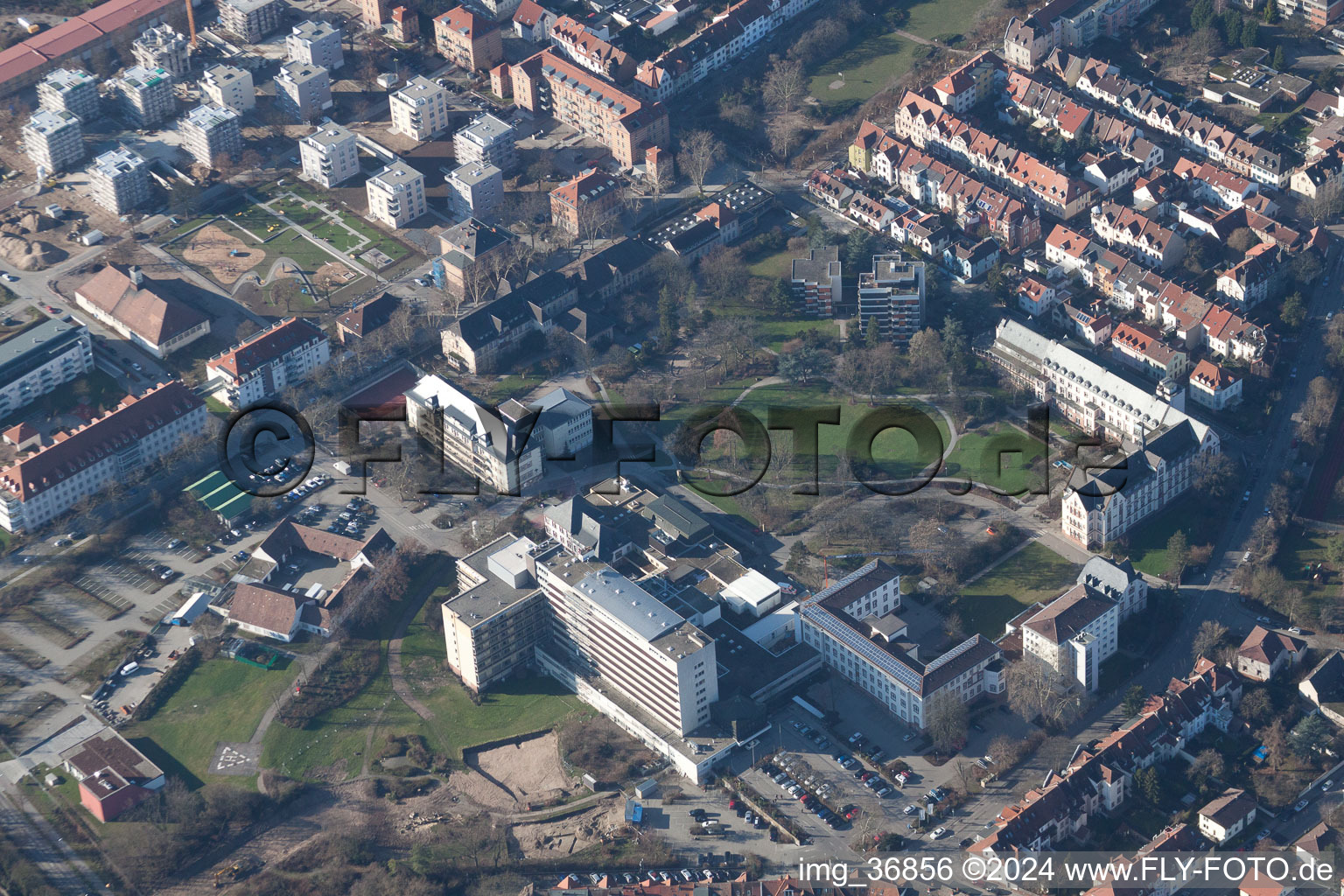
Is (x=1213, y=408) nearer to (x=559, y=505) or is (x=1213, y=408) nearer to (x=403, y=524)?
(x=559, y=505)

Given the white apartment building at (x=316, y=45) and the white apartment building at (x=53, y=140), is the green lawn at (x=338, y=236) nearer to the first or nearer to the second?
the white apartment building at (x=316, y=45)

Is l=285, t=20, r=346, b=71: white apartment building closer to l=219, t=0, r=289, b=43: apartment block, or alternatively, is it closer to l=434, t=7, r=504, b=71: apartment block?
l=219, t=0, r=289, b=43: apartment block

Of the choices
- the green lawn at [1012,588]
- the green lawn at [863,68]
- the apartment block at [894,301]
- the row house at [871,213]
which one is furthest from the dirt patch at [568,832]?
the green lawn at [863,68]

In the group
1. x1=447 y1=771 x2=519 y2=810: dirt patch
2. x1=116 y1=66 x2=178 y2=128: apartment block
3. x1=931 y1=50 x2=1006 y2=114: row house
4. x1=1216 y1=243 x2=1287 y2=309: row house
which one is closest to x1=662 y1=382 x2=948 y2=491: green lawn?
x1=1216 y1=243 x2=1287 y2=309: row house

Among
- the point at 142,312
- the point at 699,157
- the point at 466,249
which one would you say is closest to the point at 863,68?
the point at 699,157

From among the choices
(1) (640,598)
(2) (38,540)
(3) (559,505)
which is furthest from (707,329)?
(2) (38,540)

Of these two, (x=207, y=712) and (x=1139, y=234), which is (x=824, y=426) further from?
(x=207, y=712)
